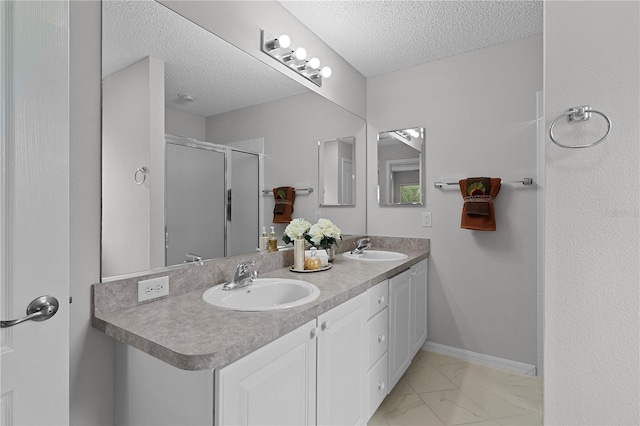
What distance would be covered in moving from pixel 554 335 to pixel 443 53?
215 centimetres

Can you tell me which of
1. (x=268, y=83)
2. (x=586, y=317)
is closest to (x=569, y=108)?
(x=586, y=317)

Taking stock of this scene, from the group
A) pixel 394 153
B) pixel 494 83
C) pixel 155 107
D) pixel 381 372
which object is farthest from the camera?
pixel 394 153

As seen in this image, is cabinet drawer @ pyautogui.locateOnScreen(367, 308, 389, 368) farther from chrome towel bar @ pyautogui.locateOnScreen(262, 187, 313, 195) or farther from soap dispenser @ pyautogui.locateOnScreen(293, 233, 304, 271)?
chrome towel bar @ pyautogui.locateOnScreen(262, 187, 313, 195)

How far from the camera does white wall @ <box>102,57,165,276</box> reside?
1146 millimetres

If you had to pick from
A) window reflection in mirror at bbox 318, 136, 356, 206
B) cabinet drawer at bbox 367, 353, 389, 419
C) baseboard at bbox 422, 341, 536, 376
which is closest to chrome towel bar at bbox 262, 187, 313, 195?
window reflection in mirror at bbox 318, 136, 356, 206

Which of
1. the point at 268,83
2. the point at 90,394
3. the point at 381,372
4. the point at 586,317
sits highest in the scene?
the point at 268,83

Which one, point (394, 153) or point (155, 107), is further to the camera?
point (394, 153)

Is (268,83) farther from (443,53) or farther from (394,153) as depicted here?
(443,53)

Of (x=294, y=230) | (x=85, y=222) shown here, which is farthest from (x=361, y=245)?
(x=85, y=222)

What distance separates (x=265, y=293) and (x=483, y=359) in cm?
187

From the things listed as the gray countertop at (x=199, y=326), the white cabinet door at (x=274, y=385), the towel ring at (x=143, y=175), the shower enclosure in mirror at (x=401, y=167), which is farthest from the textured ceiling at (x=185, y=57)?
the shower enclosure in mirror at (x=401, y=167)

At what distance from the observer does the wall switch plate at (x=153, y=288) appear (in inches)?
47.3

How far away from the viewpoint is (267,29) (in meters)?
1.84

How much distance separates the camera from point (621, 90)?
0.99 metres
